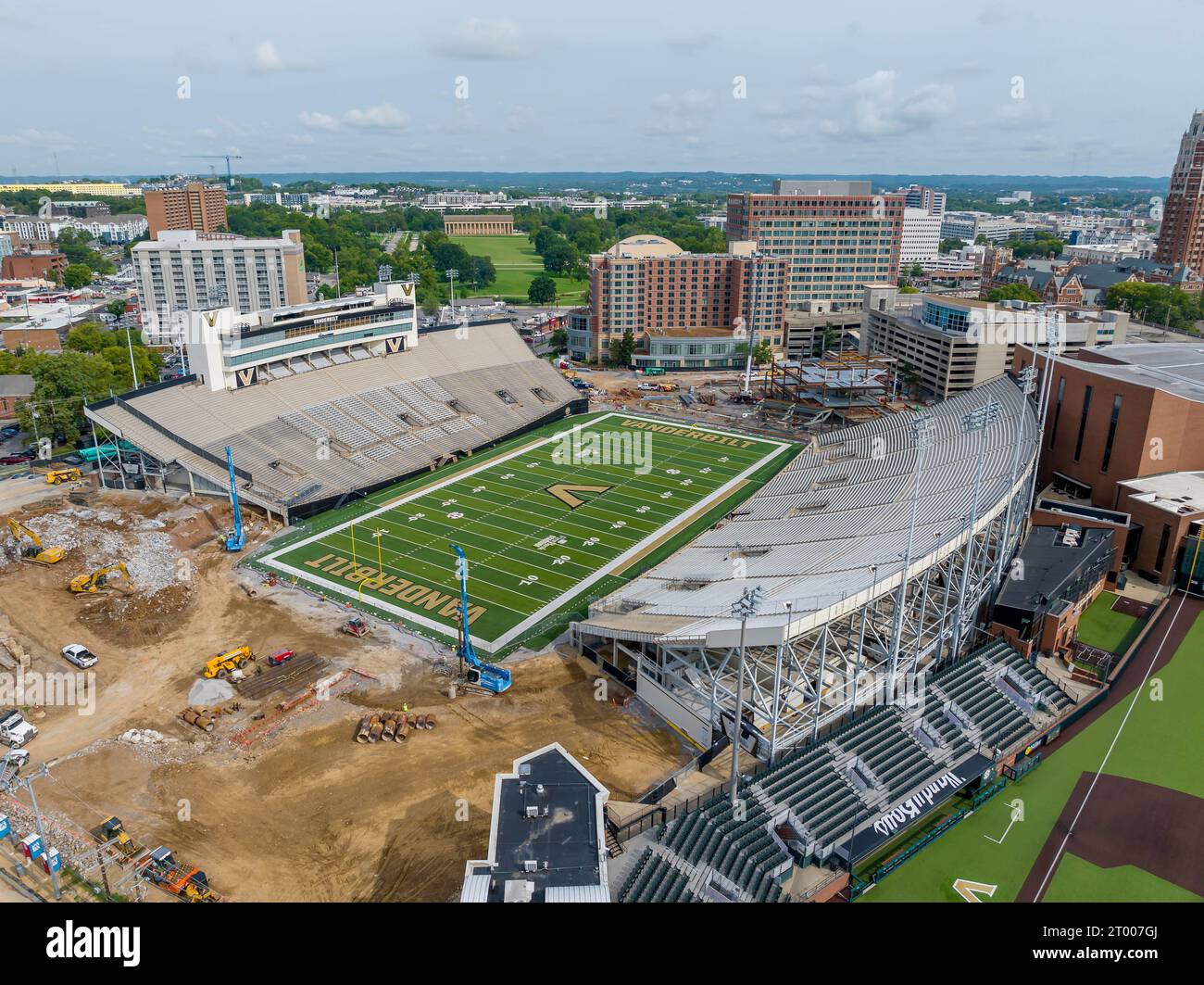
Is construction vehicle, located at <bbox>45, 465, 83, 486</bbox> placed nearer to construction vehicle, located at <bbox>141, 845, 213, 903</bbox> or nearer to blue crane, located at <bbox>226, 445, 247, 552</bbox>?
blue crane, located at <bbox>226, 445, 247, 552</bbox>

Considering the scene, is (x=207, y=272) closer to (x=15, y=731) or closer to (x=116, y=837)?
(x=15, y=731)

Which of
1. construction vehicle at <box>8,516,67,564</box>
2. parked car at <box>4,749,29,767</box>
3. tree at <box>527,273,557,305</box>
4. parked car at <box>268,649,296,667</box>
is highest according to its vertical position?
tree at <box>527,273,557,305</box>

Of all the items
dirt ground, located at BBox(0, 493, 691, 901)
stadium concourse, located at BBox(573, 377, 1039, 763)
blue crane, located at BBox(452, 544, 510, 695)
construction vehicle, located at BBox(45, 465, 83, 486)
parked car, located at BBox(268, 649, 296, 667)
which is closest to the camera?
dirt ground, located at BBox(0, 493, 691, 901)

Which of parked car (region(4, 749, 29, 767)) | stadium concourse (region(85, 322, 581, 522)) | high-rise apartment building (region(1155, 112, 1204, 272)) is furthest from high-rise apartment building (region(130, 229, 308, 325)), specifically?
high-rise apartment building (region(1155, 112, 1204, 272))

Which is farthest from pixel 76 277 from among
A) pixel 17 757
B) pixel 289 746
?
pixel 289 746

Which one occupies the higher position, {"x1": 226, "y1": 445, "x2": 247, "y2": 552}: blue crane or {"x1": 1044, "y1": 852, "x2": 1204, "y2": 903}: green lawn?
{"x1": 226, "y1": 445, "x2": 247, "y2": 552}: blue crane

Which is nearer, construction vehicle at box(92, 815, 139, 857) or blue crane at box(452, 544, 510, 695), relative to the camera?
construction vehicle at box(92, 815, 139, 857)

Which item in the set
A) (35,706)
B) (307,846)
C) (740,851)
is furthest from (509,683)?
(35,706)
